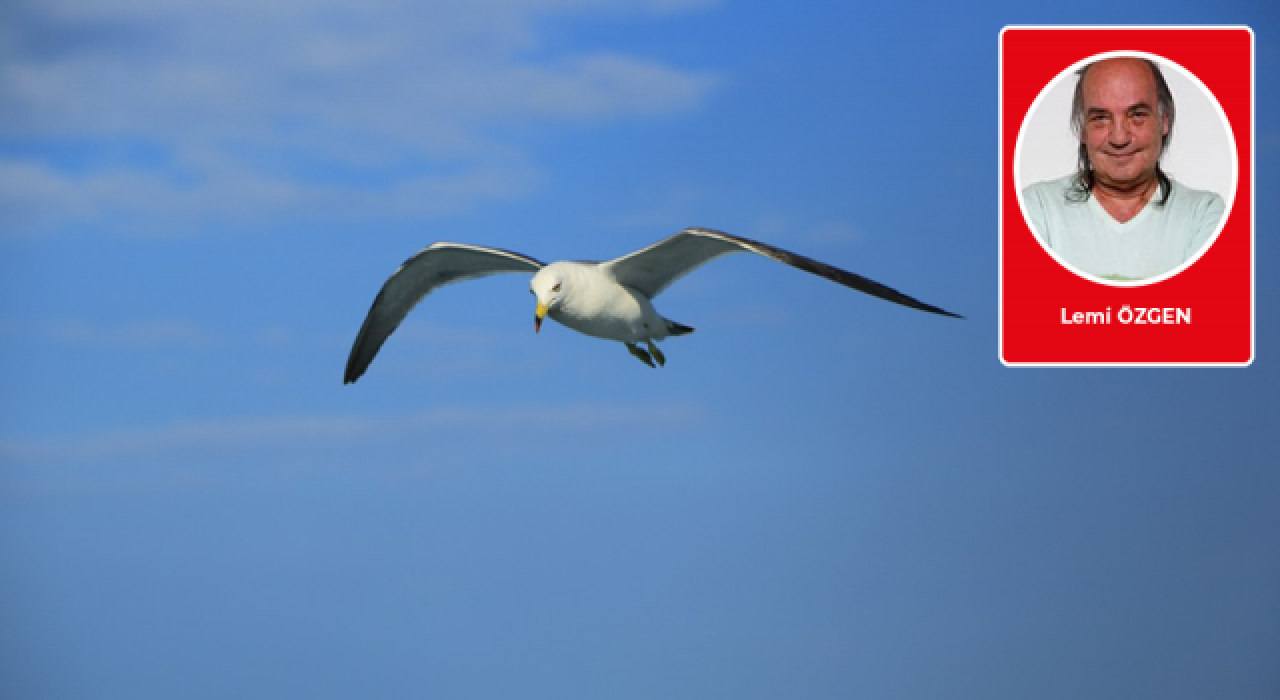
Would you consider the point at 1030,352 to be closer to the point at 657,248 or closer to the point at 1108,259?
the point at 1108,259

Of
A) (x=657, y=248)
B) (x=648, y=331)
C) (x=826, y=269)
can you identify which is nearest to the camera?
(x=826, y=269)

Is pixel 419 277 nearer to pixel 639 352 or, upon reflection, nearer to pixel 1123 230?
pixel 639 352

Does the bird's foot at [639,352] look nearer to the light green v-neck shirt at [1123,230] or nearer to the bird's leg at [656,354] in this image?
the bird's leg at [656,354]

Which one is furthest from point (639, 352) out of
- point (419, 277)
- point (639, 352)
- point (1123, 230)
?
point (1123, 230)

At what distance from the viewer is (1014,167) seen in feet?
54.3

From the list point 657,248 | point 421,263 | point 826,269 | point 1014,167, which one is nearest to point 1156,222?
point 1014,167

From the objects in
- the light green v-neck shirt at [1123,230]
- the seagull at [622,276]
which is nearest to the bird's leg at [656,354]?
the seagull at [622,276]

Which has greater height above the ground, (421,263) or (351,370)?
(421,263)

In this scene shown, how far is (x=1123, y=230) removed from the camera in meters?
16.1

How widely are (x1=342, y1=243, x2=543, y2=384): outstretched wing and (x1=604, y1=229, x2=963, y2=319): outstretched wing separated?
1623 mm

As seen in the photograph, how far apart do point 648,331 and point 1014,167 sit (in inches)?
198

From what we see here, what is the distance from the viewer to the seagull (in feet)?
48.9

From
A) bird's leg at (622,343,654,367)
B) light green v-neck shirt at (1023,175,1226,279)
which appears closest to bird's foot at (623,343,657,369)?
bird's leg at (622,343,654,367)

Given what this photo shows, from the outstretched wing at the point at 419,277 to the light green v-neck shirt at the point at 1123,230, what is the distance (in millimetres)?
6547
